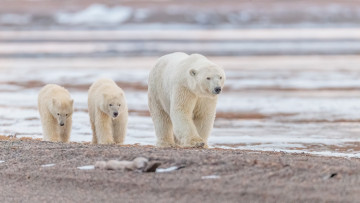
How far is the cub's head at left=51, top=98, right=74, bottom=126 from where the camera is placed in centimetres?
1043

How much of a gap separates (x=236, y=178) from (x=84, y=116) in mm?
7564

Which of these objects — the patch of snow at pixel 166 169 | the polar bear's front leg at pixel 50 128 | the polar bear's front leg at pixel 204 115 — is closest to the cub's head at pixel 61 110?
the polar bear's front leg at pixel 50 128

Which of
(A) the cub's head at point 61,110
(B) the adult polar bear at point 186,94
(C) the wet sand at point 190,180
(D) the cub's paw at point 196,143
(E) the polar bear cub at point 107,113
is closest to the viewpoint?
(C) the wet sand at point 190,180

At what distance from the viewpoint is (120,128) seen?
10461mm

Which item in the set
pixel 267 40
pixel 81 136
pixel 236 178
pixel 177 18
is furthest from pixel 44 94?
pixel 177 18

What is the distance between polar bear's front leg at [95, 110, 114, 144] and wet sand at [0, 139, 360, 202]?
2.30 metres

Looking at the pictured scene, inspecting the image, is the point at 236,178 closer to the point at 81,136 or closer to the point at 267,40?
the point at 81,136

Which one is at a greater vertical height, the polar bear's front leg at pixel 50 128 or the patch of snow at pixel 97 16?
the patch of snow at pixel 97 16

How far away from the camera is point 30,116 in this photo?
13.9 m

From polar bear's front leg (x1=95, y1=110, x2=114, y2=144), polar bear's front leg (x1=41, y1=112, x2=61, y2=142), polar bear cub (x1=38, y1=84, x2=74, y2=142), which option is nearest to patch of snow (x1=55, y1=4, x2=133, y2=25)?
polar bear cub (x1=38, y1=84, x2=74, y2=142)

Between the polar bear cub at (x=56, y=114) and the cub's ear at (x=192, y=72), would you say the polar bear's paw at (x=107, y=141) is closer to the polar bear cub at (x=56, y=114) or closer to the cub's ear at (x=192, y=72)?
the polar bear cub at (x=56, y=114)

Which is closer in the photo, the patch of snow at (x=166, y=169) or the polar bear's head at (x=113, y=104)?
the patch of snow at (x=166, y=169)

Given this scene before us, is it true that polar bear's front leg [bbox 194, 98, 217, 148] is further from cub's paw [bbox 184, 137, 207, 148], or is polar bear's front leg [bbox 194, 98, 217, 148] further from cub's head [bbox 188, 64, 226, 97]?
cub's head [bbox 188, 64, 226, 97]

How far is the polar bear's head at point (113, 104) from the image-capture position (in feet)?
32.6
